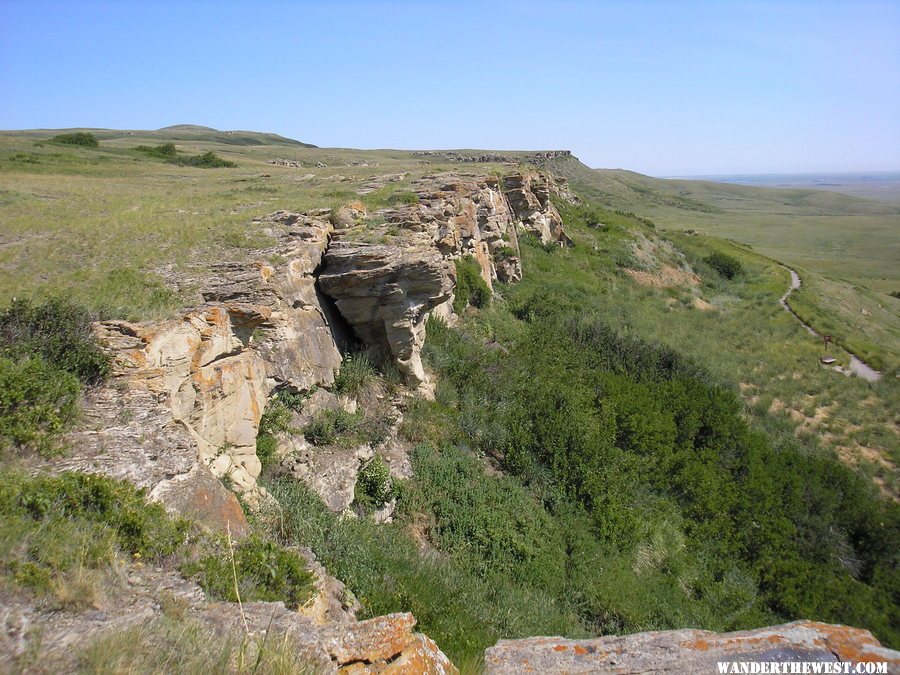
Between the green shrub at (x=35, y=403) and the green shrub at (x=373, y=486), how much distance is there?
500cm

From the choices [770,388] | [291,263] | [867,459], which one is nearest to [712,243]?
[770,388]

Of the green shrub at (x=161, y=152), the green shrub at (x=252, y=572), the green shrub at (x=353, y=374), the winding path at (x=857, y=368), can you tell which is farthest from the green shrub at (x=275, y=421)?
the green shrub at (x=161, y=152)

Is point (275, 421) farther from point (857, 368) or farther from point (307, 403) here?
point (857, 368)

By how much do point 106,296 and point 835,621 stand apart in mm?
15440

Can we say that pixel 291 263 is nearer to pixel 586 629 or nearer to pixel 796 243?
pixel 586 629

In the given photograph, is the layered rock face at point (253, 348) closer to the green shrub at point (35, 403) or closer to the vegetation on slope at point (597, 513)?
the green shrub at point (35, 403)

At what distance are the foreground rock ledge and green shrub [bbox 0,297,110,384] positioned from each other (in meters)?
6.01

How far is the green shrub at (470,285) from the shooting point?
65.1 feet

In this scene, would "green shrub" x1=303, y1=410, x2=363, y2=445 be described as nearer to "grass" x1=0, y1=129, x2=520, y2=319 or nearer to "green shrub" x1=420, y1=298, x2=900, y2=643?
"green shrub" x1=420, y1=298, x2=900, y2=643

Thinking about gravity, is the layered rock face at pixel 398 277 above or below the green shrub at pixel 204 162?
below

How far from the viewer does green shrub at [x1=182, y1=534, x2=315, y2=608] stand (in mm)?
4488

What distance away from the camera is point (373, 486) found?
9.68 meters

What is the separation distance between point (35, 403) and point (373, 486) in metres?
5.57

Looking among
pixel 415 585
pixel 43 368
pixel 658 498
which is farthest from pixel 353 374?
pixel 658 498
